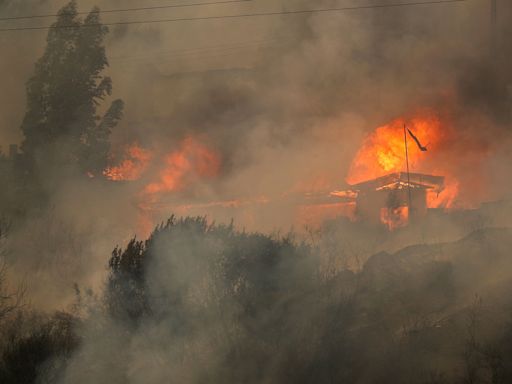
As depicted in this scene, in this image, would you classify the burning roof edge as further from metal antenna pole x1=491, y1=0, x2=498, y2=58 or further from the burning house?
metal antenna pole x1=491, y1=0, x2=498, y2=58

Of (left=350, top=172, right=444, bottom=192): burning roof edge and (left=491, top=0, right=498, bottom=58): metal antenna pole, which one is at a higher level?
(left=491, top=0, right=498, bottom=58): metal antenna pole

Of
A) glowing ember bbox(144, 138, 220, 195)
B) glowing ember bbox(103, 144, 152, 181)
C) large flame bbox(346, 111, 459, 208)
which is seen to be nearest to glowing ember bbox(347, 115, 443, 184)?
large flame bbox(346, 111, 459, 208)

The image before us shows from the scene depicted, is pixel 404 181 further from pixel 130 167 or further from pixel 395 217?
pixel 130 167

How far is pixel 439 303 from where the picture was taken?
12570 millimetres

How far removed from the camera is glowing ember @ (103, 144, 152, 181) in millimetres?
30125

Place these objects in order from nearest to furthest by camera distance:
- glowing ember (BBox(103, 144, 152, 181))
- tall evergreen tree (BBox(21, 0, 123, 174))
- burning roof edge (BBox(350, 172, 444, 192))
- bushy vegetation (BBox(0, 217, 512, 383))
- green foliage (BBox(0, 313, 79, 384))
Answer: bushy vegetation (BBox(0, 217, 512, 383)) < green foliage (BBox(0, 313, 79, 384)) < tall evergreen tree (BBox(21, 0, 123, 174)) < burning roof edge (BBox(350, 172, 444, 192)) < glowing ember (BBox(103, 144, 152, 181))

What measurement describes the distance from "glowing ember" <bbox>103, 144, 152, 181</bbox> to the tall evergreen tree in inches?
53.8

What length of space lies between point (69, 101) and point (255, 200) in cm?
822

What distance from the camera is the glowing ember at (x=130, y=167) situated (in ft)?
98.8

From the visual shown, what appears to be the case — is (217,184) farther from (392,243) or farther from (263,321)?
(263,321)

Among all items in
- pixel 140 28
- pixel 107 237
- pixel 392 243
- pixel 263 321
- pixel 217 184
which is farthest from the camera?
pixel 140 28

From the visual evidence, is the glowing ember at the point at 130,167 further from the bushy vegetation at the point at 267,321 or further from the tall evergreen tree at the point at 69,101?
the bushy vegetation at the point at 267,321

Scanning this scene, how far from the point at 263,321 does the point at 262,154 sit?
17.3 meters

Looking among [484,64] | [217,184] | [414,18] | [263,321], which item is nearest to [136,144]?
[217,184]
